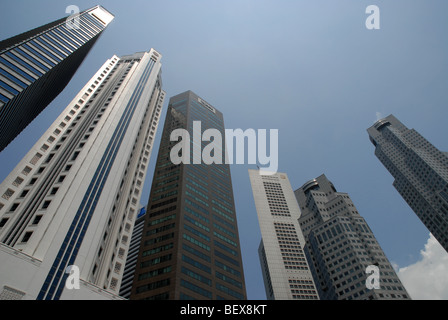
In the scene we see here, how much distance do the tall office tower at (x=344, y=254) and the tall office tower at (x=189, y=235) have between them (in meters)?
59.6

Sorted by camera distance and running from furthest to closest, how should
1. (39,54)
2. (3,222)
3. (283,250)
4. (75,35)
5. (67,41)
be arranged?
1. (283,250)
2. (75,35)
3. (67,41)
4. (39,54)
5. (3,222)

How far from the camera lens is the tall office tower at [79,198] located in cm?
5525

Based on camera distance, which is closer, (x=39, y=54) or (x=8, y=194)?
(x=8, y=194)

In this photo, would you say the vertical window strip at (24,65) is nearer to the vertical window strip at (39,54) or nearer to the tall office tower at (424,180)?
the vertical window strip at (39,54)

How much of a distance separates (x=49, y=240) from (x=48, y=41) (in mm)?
71918

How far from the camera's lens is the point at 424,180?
172m

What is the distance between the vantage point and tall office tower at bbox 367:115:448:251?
507ft

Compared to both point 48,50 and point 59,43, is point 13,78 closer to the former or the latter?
point 48,50

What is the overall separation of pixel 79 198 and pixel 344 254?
109 m

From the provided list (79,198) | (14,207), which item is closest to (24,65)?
(14,207)

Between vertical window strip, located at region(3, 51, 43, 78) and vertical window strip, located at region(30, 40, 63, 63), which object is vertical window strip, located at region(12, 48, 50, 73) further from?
vertical window strip, located at region(30, 40, 63, 63)

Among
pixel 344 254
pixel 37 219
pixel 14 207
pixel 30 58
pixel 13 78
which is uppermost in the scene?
pixel 30 58

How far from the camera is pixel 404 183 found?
18838 centimetres
